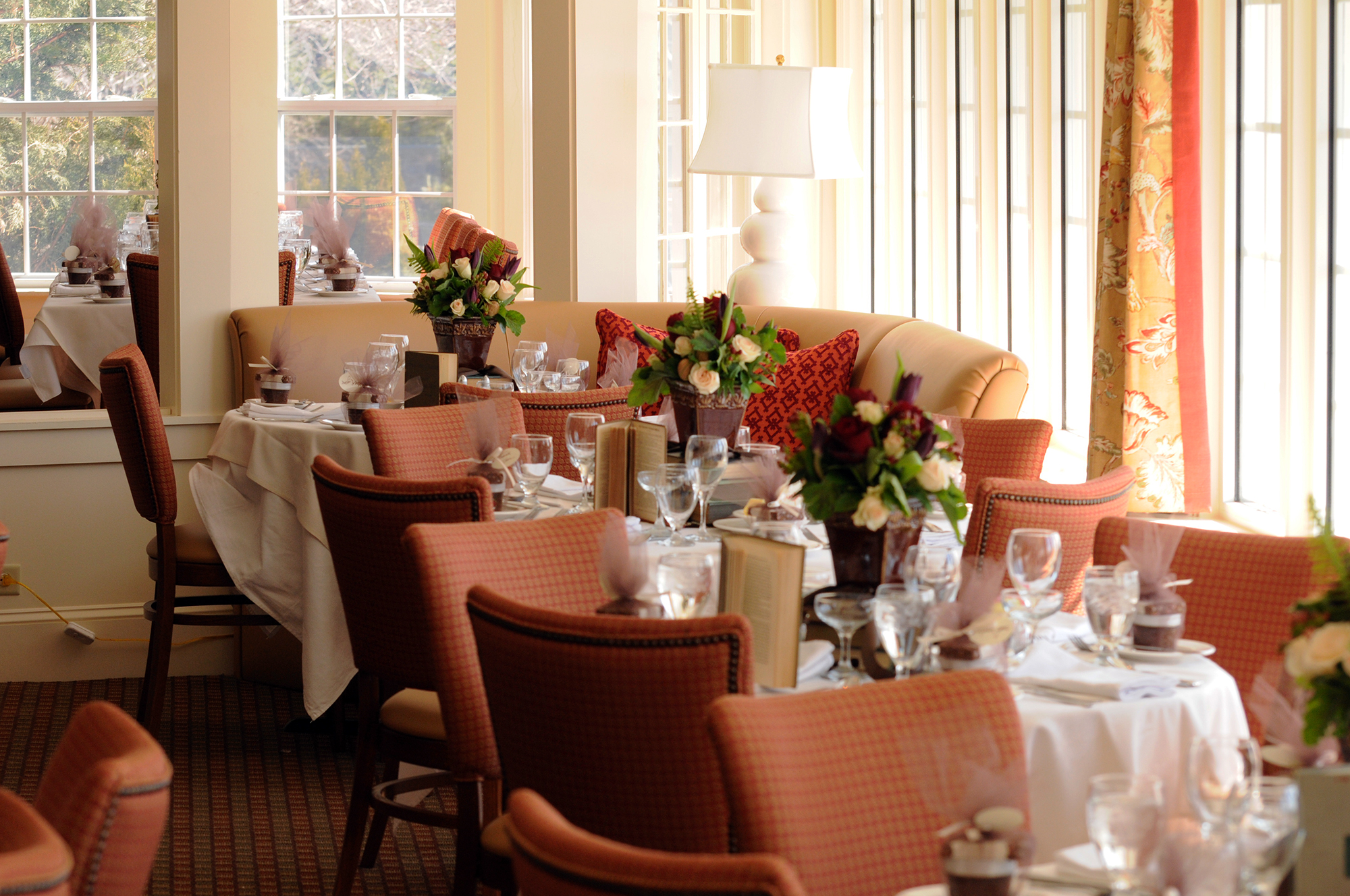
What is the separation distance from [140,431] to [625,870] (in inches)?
117

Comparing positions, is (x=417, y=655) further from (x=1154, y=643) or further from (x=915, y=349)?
(x=915, y=349)

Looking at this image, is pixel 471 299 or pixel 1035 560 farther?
pixel 471 299

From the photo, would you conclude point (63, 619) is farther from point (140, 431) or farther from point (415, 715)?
point (415, 715)

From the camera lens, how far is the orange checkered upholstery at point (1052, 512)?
2727 millimetres

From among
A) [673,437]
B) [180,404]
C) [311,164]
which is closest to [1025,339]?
[673,437]

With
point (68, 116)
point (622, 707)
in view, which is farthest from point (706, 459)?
point (68, 116)

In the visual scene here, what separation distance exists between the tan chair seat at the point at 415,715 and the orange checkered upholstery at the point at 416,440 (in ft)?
2.67

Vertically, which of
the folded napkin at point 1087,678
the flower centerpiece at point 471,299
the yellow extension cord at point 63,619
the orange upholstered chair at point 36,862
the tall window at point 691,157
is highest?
the tall window at point 691,157

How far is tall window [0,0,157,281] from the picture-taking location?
8.67 metres

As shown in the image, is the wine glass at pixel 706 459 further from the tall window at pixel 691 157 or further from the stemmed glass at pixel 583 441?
the tall window at pixel 691 157

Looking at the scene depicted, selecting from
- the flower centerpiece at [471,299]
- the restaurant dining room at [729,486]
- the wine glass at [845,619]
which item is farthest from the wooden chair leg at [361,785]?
the flower centerpiece at [471,299]

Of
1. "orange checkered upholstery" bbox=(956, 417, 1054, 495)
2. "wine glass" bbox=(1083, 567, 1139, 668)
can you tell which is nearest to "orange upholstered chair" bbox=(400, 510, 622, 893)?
"wine glass" bbox=(1083, 567, 1139, 668)

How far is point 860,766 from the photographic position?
1586 millimetres

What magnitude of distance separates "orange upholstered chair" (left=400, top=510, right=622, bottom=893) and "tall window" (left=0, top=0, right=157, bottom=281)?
7128 millimetres
